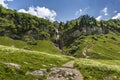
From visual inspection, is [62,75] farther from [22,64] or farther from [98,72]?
[98,72]

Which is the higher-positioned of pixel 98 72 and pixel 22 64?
pixel 22 64

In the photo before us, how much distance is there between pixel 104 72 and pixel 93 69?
299cm

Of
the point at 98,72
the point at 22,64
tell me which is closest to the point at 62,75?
the point at 22,64

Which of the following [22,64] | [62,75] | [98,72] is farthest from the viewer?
[98,72]

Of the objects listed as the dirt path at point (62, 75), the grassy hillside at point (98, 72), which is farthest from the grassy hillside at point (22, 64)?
the grassy hillside at point (98, 72)

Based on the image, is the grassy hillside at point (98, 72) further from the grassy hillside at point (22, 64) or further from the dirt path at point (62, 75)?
the grassy hillside at point (22, 64)

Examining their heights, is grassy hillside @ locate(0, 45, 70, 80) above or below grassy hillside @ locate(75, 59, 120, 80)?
above

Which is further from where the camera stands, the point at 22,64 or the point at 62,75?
the point at 22,64

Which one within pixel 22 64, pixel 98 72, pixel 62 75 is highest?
pixel 22 64

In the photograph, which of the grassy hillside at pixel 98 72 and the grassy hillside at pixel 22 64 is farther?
the grassy hillside at pixel 98 72

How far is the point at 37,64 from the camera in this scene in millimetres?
62781

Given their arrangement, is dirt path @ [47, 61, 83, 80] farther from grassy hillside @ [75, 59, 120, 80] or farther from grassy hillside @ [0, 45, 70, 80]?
grassy hillside @ [75, 59, 120, 80]

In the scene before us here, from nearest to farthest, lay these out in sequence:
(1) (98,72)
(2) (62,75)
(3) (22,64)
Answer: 1. (2) (62,75)
2. (3) (22,64)
3. (1) (98,72)

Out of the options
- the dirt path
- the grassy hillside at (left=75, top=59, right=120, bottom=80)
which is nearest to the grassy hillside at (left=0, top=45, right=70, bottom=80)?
the dirt path
